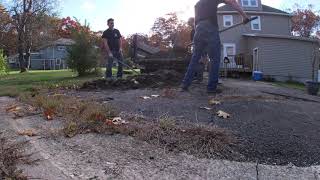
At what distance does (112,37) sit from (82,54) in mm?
6941

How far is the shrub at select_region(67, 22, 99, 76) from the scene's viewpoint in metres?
19.9

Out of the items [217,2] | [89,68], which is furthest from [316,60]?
[217,2]

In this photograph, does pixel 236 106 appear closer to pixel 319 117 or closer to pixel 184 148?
pixel 319 117

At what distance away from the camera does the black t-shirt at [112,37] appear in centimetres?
1327

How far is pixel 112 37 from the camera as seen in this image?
1329 cm

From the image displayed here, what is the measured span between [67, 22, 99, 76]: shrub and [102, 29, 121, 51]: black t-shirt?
655cm

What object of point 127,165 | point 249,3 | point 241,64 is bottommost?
point 127,165

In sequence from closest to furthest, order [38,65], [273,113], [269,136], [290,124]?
[269,136]
[290,124]
[273,113]
[38,65]

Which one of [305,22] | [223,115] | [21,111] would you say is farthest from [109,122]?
[305,22]

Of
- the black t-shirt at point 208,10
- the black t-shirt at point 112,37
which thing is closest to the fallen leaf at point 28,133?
the black t-shirt at point 208,10

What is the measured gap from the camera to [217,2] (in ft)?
25.8

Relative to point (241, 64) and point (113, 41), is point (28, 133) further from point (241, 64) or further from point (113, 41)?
point (241, 64)

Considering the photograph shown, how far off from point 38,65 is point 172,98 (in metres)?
90.5

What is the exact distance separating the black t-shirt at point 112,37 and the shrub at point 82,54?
655cm
